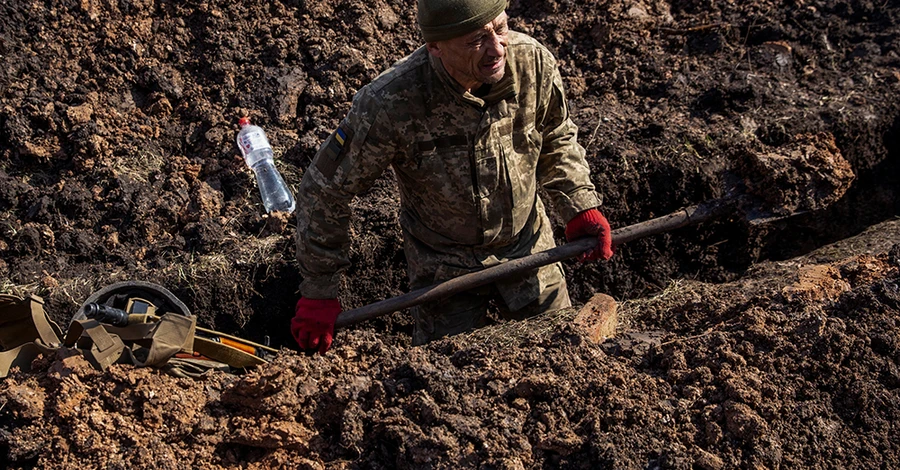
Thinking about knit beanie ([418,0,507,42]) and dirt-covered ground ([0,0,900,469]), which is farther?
knit beanie ([418,0,507,42])

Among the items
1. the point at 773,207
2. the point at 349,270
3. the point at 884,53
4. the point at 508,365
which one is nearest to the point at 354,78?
the point at 349,270

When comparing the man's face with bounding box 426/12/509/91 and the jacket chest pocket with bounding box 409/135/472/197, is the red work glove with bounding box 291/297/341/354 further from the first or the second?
the man's face with bounding box 426/12/509/91

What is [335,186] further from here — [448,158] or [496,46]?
[496,46]

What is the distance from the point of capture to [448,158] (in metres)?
3.84

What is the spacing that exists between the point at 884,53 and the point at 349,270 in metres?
4.28

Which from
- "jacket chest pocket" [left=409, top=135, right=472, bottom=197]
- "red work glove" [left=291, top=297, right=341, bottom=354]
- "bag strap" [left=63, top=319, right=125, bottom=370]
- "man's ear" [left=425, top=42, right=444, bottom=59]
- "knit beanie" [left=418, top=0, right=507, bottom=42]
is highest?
"knit beanie" [left=418, top=0, right=507, bottom=42]

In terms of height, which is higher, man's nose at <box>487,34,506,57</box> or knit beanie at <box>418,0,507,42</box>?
knit beanie at <box>418,0,507,42</box>

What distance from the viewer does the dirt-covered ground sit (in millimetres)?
2910

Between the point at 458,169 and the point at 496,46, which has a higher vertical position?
the point at 496,46

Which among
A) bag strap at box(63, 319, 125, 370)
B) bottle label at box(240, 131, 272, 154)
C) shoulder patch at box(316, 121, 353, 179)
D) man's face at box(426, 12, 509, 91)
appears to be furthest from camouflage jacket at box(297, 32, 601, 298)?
bottle label at box(240, 131, 272, 154)

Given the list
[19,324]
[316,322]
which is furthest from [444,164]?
[19,324]

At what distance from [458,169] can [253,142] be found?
211cm

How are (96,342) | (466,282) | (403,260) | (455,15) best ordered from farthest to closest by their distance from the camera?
(403,260), (466,282), (455,15), (96,342)

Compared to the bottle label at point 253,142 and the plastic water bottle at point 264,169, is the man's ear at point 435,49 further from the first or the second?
the bottle label at point 253,142
